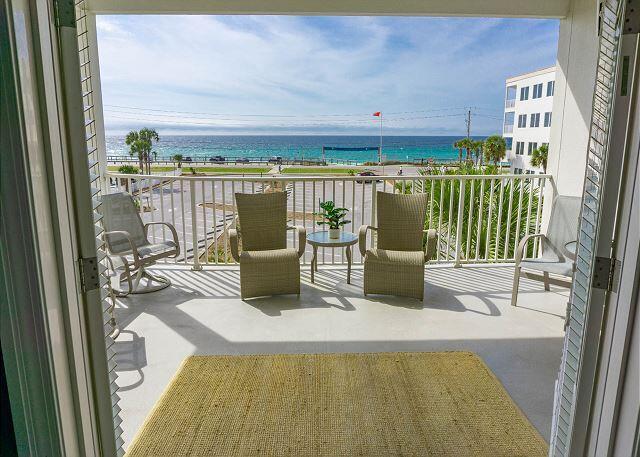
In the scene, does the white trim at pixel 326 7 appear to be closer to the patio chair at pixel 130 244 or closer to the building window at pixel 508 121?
the patio chair at pixel 130 244

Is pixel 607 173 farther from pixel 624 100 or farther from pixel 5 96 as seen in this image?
pixel 5 96

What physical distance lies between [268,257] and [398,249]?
52.2 inches

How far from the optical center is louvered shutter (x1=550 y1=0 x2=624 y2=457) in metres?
1.42

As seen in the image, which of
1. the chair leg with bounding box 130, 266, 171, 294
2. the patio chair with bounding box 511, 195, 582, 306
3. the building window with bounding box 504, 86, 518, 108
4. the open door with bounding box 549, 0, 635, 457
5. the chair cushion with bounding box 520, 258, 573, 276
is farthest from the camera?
the building window with bounding box 504, 86, 518, 108

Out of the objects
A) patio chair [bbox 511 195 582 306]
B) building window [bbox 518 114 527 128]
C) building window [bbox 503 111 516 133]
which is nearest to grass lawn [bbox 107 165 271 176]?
building window [bbox 518 114 527 128]

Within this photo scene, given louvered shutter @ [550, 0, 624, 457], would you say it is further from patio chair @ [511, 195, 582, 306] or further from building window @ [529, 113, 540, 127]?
building window @ [529, 113, 540, 127]

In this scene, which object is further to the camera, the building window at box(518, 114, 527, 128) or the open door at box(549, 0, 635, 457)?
the building window at box(518, 114, 527, 128)

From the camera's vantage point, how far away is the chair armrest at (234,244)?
173 inches

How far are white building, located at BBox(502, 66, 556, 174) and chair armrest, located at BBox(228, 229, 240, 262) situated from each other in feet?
110

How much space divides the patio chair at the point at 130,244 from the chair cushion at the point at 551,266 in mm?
3562

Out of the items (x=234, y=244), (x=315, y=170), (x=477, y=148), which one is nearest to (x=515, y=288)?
(x=234, y=244)

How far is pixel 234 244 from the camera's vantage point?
442 centimetres

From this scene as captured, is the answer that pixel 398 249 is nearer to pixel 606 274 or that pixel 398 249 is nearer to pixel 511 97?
pixel 606 274

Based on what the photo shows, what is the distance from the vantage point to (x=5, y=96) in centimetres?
106
